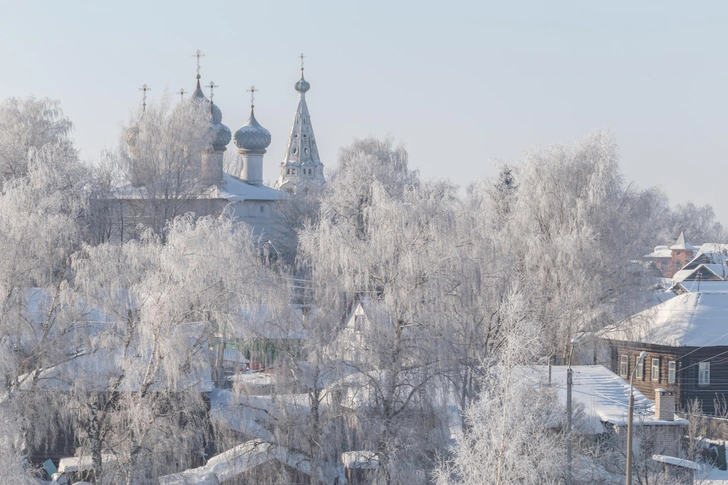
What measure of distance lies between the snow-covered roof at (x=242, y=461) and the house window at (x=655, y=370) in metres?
12.0

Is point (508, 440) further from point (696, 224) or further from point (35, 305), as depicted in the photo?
point (696, 224)

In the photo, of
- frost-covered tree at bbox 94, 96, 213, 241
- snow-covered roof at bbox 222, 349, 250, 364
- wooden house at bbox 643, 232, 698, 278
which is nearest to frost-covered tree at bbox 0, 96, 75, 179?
frost-covered tree at bbox 94, 96, 213, 241

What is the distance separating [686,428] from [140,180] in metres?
22.2

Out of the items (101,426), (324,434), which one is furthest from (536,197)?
(101,426)

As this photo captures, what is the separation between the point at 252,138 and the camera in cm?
5116

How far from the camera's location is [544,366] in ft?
74.9

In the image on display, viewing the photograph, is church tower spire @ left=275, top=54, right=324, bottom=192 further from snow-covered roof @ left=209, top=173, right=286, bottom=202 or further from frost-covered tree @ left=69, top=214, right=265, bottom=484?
frost-covered tree @ left=69, top=214, right=265, bottom=484

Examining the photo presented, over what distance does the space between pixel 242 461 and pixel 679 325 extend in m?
13.9

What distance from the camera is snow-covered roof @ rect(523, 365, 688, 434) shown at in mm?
21250

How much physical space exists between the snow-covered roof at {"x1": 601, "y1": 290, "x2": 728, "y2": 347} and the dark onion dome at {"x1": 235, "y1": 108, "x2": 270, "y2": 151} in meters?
25.8

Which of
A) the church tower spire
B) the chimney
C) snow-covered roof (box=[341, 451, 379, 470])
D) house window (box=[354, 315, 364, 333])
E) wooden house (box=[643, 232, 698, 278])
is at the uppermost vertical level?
the church tower spire

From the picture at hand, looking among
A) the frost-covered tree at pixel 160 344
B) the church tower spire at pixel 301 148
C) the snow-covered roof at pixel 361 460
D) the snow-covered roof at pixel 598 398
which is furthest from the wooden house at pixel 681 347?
the church tower spire at pixel 301 148

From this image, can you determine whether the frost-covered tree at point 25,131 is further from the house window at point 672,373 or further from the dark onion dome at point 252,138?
the house window at point 672,373

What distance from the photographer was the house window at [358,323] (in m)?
20.3
